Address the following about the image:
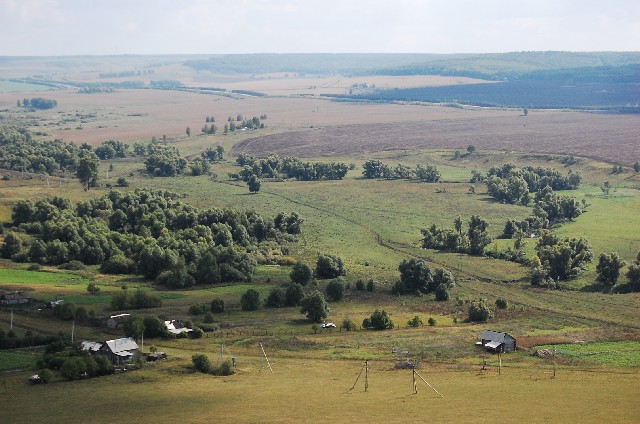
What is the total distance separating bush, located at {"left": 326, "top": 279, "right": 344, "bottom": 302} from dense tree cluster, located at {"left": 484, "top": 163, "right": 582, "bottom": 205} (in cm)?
6785

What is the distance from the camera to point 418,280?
288 ft

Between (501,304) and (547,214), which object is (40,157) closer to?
(547,214)

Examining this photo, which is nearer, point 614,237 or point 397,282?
point 397,282

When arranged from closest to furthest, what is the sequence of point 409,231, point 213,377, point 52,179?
point 213,377 < point 409,231 < point 52,179

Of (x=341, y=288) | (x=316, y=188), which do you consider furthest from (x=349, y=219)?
(x=341, y=288)

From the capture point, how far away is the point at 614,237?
115 meters

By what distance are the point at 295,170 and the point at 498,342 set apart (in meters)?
114

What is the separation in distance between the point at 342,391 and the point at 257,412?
6.94m

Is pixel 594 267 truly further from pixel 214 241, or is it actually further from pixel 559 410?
pixel 559 410

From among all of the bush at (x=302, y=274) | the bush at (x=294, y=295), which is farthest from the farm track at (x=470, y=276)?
the bush at (x=294, y=295)

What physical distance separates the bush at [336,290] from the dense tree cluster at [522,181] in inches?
2671

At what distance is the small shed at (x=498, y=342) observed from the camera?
6425cm

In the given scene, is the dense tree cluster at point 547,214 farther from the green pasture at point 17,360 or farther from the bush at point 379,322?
the green pasture at point 17,360

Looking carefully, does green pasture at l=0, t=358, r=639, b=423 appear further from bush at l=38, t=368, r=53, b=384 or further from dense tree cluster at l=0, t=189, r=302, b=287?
dense tree cluster at l=0, t=189, r=302, b=287
